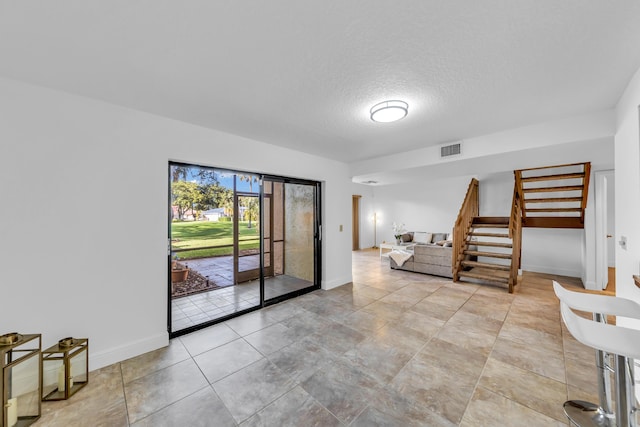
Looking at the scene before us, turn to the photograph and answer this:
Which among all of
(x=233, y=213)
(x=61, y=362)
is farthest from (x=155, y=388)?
(x=233, y=213)

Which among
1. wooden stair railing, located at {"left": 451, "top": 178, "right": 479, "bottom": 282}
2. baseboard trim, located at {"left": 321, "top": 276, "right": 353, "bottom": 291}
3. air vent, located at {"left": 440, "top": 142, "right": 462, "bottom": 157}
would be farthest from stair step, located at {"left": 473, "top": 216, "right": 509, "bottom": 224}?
baseboard trim, located at {"left": 321, "top": 276, "right": 353, "bottom": 291}

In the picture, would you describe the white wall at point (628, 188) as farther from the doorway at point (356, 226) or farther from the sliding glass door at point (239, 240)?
the doorway at point (356, 226)

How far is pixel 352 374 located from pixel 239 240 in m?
3.28

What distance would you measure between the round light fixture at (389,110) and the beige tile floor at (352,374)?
2318mm

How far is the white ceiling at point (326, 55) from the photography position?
4.15 ft

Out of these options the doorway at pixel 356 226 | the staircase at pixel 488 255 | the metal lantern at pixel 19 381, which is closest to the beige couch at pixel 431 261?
the staircase at pixel 488 255

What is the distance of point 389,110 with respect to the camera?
89.7 inches

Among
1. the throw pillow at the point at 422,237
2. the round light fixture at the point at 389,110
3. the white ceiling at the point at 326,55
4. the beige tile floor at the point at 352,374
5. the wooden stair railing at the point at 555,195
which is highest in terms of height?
the white ceiling at the point at 326,55

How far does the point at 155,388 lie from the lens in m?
1.92

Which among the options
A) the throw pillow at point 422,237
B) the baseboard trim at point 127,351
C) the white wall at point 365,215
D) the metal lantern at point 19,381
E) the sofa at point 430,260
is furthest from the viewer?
the white wall at point 365,215

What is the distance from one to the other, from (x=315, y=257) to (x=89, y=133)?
3.41 meters

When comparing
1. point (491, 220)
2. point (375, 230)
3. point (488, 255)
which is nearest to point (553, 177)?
point (491, 220)

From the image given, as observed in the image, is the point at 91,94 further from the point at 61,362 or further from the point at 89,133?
the point at 61,362

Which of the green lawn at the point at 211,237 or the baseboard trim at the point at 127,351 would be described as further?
the green lawn at the point at 211,237
